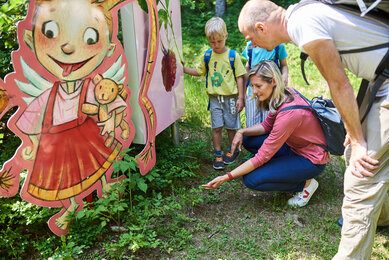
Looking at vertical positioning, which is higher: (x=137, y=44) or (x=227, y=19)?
(x=137, y=44)

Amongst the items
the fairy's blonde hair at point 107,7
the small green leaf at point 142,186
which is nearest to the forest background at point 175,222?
the small green leaf at point 142,186

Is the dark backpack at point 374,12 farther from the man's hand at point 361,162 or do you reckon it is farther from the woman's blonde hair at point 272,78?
the woman's blonde hair at point 272,78

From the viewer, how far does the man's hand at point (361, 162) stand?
6.79 feet

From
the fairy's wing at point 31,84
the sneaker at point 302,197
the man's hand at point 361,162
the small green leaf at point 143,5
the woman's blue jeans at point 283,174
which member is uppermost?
the small green leaf at point 143,5

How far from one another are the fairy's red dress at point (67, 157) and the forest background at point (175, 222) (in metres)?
0.17

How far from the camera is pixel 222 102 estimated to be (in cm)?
403

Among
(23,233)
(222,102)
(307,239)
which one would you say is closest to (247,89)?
(222,102)

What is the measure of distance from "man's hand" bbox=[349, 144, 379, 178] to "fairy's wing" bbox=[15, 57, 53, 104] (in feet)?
6.17

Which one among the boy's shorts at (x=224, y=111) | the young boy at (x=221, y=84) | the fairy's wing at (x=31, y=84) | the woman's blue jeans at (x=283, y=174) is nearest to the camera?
the fairy's wing at (x=31, y=84)

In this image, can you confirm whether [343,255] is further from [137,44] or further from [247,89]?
[247,89]

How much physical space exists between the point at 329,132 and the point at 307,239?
0.87 meters

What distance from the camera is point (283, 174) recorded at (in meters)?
3.14

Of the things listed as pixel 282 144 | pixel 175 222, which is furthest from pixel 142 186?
pixel 282 144

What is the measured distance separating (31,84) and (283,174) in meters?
2.03
